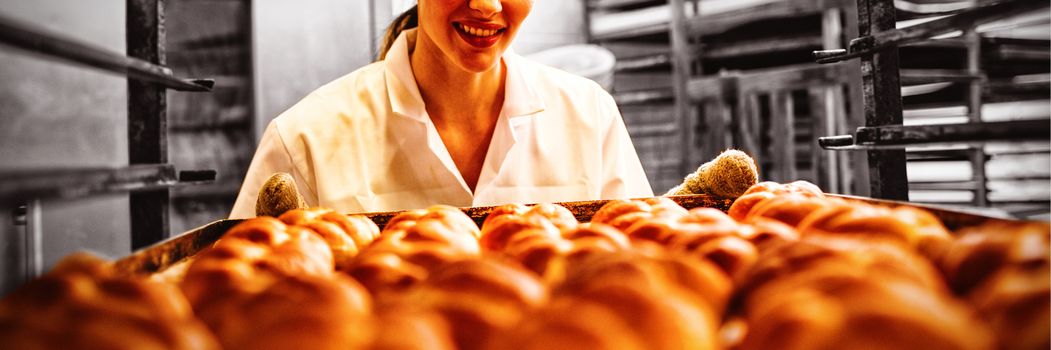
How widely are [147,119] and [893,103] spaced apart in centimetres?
115

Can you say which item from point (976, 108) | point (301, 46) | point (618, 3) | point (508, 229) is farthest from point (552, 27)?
point (508, 229)

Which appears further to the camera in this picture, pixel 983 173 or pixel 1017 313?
pixel 983 173

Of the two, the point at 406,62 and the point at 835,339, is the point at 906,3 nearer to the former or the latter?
the point at 406,62

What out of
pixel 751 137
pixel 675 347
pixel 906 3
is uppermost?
pixel 906 3

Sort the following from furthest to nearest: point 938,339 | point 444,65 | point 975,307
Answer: point 444,65 → point 975,307 → point 938,339

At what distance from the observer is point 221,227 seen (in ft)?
3.59

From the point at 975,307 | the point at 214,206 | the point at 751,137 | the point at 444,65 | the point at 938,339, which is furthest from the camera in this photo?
the point at 751,137

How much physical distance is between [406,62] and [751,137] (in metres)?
2.62

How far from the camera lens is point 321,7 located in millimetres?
4102

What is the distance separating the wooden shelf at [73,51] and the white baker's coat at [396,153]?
1.06 m

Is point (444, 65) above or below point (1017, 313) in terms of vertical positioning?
above

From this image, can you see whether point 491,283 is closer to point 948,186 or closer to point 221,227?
point 221,227

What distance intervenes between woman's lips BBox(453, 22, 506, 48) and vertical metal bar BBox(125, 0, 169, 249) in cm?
88

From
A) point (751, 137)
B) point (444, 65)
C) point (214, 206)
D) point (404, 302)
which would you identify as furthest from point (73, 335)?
point (751, 137)
